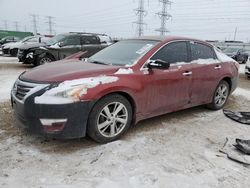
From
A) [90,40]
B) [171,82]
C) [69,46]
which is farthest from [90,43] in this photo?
[171,82]

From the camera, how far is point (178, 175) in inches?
123

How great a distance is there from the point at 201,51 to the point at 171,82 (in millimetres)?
1295

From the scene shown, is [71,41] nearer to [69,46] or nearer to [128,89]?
[69,46]

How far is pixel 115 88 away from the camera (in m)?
3.77

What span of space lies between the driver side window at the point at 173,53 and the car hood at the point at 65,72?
90 cm

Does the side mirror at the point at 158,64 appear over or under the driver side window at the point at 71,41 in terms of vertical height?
under

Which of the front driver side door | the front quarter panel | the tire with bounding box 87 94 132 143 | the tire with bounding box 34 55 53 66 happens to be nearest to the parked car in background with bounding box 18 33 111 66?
the tire with bounding box 34 55 53 66

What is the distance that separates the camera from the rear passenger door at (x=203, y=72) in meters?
5.07

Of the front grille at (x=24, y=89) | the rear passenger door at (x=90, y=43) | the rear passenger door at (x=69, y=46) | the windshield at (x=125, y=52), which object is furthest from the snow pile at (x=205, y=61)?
the rear passenger door at (x=69, y=46)

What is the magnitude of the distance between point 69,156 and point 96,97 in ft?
2.73

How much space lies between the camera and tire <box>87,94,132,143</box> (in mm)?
3691

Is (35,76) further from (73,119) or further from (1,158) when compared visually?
(1,158)

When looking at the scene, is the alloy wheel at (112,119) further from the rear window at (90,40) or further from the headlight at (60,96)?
the rear window at (90,40)

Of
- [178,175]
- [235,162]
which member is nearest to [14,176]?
[178,175]
